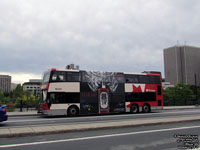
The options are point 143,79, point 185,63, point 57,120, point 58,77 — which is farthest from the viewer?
point 185,63

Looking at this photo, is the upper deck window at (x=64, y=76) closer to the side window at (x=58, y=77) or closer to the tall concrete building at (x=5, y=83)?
the side window at (x=58, y=77)

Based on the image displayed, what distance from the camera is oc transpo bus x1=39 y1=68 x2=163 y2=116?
1855cm

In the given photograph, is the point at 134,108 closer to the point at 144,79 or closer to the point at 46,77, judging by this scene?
the point at 144,79

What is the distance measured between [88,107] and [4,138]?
40.2 ft

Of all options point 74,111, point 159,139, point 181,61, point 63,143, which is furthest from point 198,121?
point 181,61

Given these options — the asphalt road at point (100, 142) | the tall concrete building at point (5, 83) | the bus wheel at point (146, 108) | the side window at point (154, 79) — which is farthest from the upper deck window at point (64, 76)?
the tall concrete building at point (5, 83)

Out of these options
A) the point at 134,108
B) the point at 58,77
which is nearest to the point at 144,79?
the point at 134,108

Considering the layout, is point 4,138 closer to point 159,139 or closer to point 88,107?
point 159,139

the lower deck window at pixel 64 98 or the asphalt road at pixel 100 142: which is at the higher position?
the lower deck window at pixel 64 98

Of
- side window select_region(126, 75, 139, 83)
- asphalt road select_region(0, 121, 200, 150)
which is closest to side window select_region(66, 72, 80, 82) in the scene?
side window select_region(126, 75, 139, 83)

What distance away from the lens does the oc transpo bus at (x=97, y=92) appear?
18.5 meters

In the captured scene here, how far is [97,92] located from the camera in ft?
67.2

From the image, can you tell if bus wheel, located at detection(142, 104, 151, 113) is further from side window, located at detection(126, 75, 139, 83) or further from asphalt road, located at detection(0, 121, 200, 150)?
asphalt road, located at detection(0, 121, 200, 150)

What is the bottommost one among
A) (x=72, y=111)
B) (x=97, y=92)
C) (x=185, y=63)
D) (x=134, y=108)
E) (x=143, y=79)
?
(x=134, y=108)
